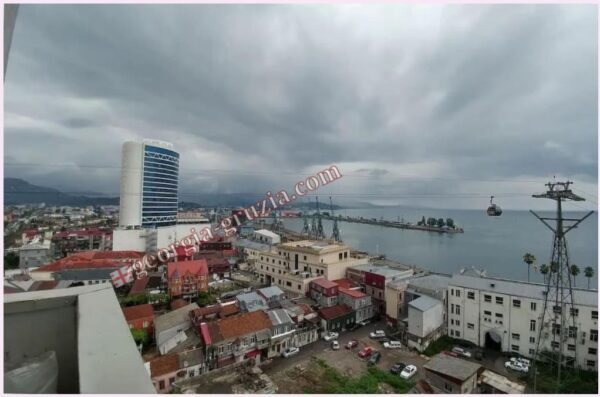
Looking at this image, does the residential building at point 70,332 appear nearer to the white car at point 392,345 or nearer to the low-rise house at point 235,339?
the low-rise house at point 235,339

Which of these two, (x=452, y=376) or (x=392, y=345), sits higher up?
(x=452, y=376)

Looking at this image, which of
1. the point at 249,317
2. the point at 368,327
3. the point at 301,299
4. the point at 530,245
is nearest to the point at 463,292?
the point at 368,327

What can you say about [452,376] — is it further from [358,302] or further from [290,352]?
[358,302]

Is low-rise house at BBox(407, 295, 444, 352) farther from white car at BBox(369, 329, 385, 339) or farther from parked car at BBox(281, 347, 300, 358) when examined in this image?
parked car at BBox(281, 347, 300, 358)

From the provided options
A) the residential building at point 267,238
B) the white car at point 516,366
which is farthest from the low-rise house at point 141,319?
the residential building at point 267,238

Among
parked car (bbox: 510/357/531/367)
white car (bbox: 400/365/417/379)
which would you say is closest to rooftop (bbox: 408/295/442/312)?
white car (bbox: 400/365/417/379)

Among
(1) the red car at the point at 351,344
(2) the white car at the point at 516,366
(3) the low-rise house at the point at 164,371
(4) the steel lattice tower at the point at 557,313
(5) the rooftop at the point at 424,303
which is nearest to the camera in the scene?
(3) the low-rise house at the point at 164,371

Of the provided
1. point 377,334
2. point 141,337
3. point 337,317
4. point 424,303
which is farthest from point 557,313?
point 141,337

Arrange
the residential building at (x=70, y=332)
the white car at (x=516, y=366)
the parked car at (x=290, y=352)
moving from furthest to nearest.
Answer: the parked car at (x=290, y=352) < the white car at (x=516, y=366) < the residential building at (x=70, y=332)
